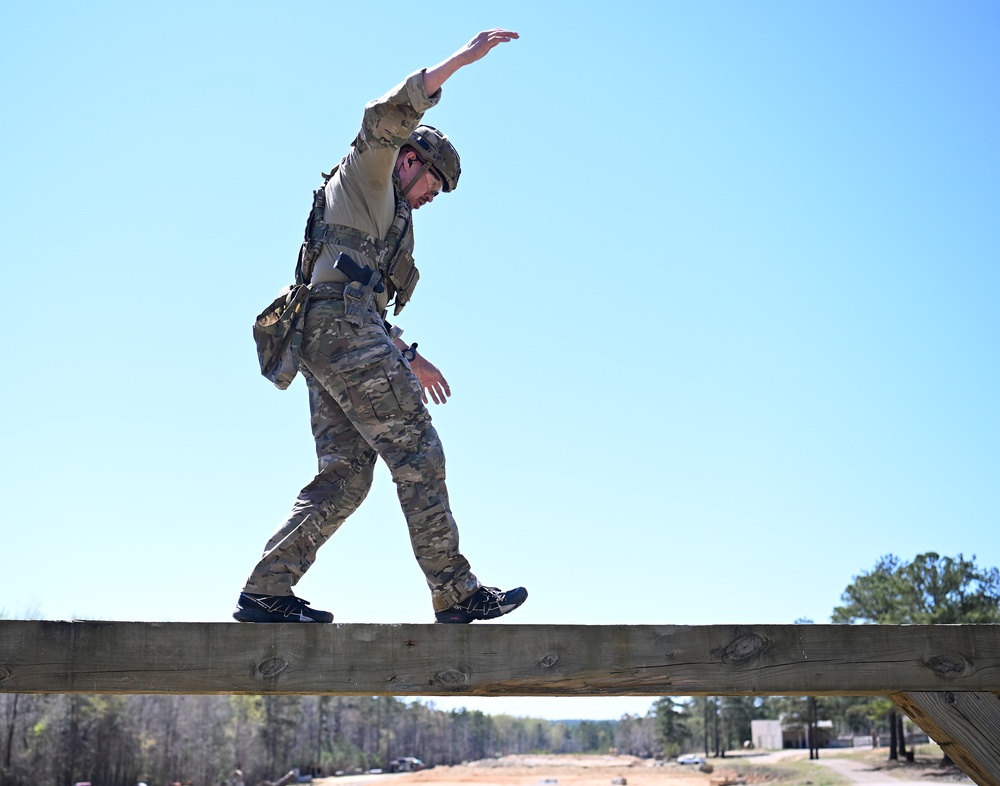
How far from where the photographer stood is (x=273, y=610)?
3674 millimetres

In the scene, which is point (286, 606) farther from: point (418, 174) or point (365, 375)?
point (418, 174)

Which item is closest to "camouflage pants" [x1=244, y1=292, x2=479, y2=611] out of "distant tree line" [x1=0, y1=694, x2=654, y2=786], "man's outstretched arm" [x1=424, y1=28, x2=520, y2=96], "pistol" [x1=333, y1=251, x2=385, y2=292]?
"pistol" [x1=333, y1=251, x2=385, y2=292]

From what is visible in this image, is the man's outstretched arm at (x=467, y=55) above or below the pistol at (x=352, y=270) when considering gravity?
above

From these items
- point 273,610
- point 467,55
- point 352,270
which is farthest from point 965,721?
point 467,55

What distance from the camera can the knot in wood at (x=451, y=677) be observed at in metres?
3.27

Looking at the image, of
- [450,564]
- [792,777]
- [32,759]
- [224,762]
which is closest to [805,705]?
[792,777]

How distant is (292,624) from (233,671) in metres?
0.23

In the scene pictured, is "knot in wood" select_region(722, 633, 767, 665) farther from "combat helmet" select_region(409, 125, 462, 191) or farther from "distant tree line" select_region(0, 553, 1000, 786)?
"distant tree line" select_region(0, 553, 1000, 786)

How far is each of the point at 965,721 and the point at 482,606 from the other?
1706mm

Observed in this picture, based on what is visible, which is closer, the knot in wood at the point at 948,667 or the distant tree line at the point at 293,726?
the knot in wood at the point at 948,667

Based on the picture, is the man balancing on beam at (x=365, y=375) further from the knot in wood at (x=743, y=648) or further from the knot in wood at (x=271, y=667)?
the knot in wood at (x=743, y=648)

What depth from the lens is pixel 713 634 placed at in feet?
11.0

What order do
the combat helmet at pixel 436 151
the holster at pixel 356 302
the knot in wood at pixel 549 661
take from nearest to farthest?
the knot in wood at pixel 549 661 → the holster at pixel 356 302 → the combat helmet at pixel 436 151

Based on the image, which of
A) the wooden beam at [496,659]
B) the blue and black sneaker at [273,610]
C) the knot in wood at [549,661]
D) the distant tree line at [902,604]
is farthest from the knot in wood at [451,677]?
the distant tree line at [902,604]
